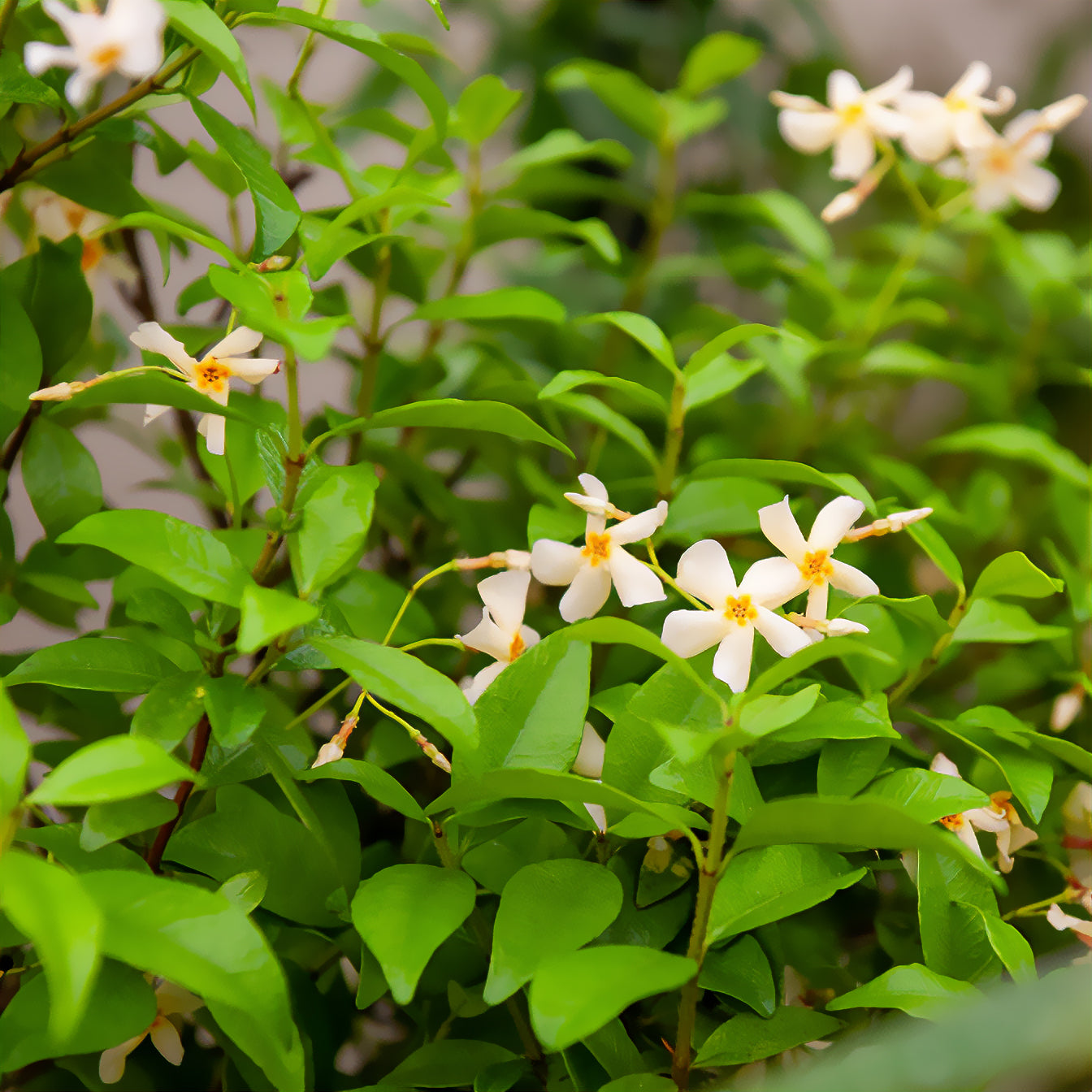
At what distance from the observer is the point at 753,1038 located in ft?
1.17

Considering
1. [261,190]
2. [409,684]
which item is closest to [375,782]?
[409,684]

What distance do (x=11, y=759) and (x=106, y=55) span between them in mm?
254

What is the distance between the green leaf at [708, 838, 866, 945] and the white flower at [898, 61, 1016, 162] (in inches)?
20.2

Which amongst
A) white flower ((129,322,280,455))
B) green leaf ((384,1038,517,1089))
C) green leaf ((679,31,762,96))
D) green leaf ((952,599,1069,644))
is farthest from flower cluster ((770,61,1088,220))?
green leaf ((384,1038,517,1089))

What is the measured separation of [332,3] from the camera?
646 millimetres

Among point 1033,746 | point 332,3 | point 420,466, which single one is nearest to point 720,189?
point 332,3

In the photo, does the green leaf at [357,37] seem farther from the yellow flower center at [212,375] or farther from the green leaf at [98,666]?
the green leaf at [98,666]

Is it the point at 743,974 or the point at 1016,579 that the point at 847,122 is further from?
the point at 743,974

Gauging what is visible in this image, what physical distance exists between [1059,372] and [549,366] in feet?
1.52

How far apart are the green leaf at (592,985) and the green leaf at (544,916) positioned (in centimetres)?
1

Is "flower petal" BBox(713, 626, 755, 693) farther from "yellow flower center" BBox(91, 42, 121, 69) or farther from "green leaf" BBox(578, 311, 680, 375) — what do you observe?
"yellow flower center" BBox(91, 42, 121, 69)

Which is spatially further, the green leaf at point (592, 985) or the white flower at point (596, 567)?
the white flower at point (596, 567)

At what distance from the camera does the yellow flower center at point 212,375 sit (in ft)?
1.33

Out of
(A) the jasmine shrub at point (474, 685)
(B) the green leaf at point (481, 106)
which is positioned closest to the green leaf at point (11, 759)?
(A) the jasmine shrub at point (474, 685)
